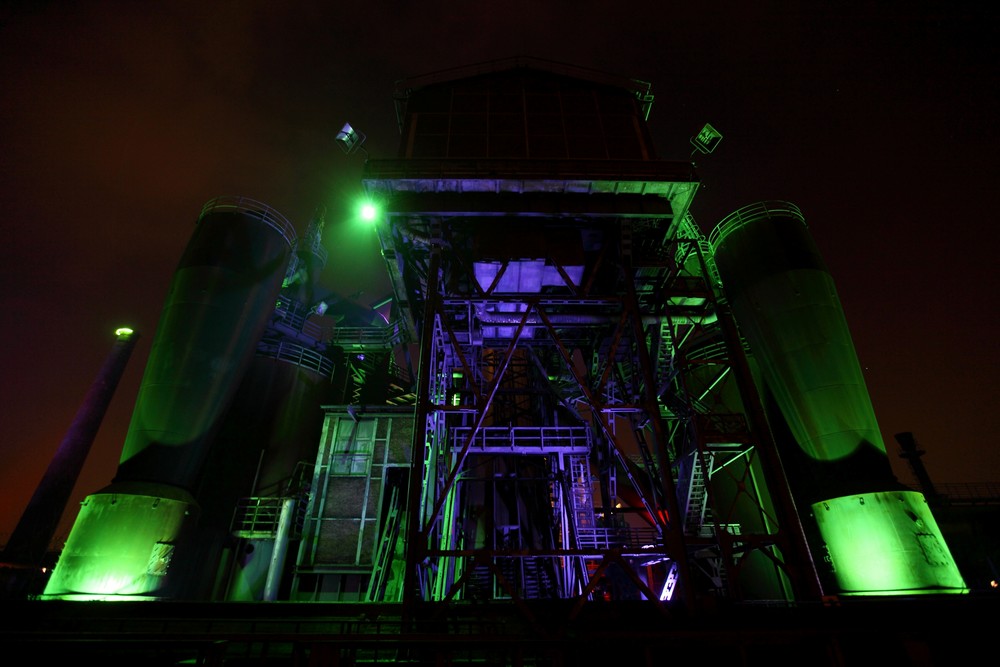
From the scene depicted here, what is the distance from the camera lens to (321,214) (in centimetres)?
2955

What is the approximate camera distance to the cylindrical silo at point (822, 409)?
39.4 feet

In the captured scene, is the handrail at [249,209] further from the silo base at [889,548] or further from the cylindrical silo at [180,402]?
the silo base at [889,548]

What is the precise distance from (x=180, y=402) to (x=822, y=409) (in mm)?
20347

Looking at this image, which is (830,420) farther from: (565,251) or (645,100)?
(645,100)

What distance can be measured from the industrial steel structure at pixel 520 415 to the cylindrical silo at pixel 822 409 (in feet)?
0.23

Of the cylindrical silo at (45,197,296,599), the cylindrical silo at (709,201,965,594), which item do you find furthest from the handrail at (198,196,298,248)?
→ the cylindrical silo at (709,201,965,594)

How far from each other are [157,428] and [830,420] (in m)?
20.9

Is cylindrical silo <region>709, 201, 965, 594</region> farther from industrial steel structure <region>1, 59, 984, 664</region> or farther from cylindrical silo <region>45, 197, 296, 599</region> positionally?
cylindrical silo <region>45, 197, 296, 599</region>

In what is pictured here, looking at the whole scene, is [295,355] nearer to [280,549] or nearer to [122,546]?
[280,549]

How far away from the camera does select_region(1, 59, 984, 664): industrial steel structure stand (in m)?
12.1

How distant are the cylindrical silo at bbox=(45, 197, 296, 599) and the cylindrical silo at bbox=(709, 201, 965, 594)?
18.4 m

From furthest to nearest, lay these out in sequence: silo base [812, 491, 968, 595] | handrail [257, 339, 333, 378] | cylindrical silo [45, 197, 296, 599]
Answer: handrail [257, 339, 333, 378], cylindrical silo [45, 197, 296, 599], silo base [812, 491, 968, 595]

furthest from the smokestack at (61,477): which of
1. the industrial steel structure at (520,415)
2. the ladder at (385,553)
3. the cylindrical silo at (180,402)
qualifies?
the ladder at (385,553)

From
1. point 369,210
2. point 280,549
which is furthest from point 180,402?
point 369,210
